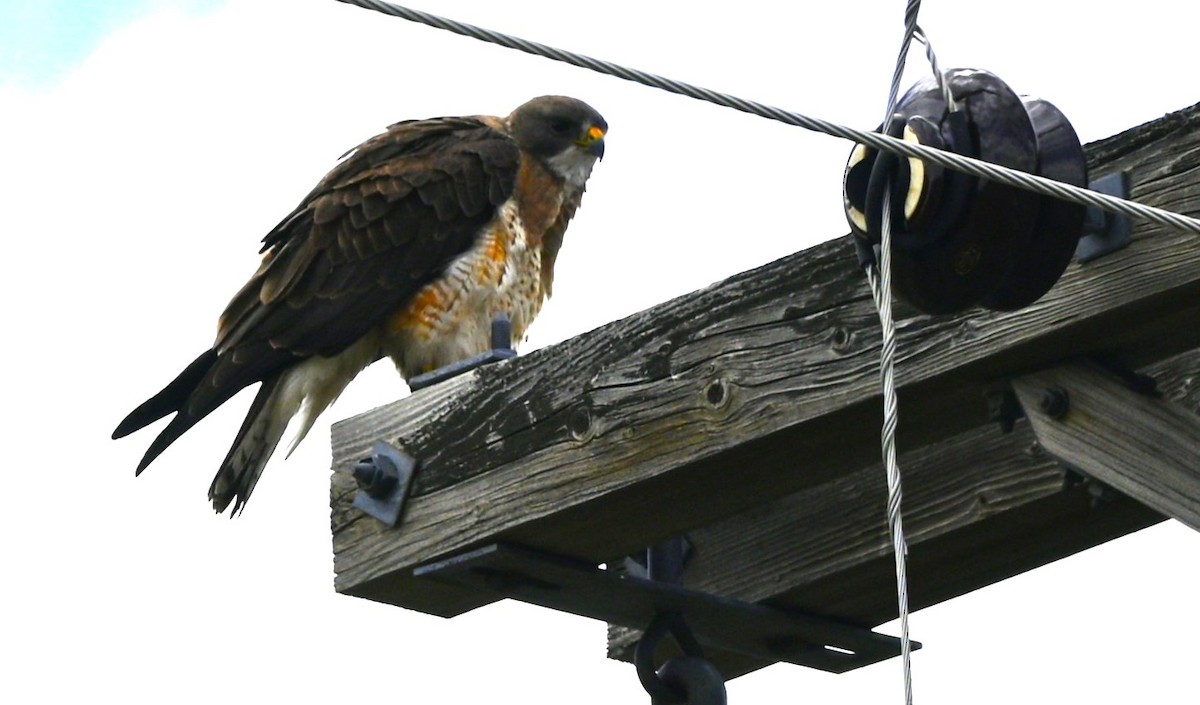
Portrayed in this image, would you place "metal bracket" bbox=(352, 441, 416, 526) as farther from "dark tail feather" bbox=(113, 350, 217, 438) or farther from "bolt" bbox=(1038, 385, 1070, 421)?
"dark tail feather" bbox=(113, 350, 217, 438)

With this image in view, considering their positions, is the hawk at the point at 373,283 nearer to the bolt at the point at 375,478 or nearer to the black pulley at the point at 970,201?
the bolt at the point at 375,478

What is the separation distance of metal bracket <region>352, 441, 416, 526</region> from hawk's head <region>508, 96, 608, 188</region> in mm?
3118

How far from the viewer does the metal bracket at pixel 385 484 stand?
126 inches

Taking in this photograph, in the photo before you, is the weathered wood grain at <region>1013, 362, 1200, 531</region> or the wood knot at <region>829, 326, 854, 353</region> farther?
the wood knot at <region>829, 326, 854, 353</region>

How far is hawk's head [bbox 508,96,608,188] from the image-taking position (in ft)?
20.8

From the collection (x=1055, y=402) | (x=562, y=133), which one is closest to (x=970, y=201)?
(x=1055, y=402)

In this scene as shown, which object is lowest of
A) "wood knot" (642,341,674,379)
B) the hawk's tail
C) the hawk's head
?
"wood knot" (642,341,674,379)

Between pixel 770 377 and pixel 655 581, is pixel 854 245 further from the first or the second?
pixel 655 581

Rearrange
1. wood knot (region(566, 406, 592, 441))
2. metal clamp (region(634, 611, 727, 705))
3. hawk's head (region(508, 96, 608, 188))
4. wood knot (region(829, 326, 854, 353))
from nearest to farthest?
wood knot (region(829, 326, 854, 353)) < wood knot (region(566, 406, 592, 441)) < metal clamp (region(634, 611, 727, 705)) < hawk's head (region(508, 96, 608, 188))

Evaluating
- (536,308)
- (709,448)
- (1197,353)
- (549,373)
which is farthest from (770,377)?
(536,308)

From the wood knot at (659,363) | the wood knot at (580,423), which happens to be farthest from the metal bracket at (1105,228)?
the wood knot at (580,423)

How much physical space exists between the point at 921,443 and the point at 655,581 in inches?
22.1

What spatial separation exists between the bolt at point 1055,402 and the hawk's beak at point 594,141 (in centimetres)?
393

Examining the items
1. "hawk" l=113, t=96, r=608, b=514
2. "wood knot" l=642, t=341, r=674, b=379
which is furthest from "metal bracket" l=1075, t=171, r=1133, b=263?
"hawk" l=113, t=96, r=608, b=514
